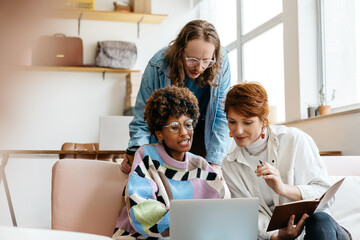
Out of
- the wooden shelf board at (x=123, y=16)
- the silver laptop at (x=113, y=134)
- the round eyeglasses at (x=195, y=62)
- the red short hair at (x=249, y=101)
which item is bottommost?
the silver laptop at (x=113, y=134)

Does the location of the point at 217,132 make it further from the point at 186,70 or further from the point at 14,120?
the point at 14,120

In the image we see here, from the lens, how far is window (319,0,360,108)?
3.52 metres

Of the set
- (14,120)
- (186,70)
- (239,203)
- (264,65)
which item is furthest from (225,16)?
(14,120)

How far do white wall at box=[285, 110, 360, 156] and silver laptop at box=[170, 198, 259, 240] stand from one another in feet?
7.36

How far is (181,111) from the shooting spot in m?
1.78

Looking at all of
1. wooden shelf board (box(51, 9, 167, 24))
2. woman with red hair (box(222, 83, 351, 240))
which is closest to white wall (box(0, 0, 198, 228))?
Result: wooden shelf board (box(51, 9, 167, 24))

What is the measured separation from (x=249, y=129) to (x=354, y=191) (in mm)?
564

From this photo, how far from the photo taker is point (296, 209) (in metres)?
1.35

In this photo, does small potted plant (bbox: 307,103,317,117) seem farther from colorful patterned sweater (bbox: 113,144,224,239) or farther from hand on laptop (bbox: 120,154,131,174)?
hand on laptop (bbox: 120,154,131,174)

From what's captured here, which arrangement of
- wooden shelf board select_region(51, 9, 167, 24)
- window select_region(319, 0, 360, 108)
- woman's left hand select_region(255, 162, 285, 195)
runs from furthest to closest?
wooden shelf board select_region(51, 9, 167, 24)
window select_region(319, 0, 360, 108)
woman's left hand select_region(255, 162, 285, 195)

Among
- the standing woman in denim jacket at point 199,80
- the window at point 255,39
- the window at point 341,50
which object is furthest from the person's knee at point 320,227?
the window at point 255,39

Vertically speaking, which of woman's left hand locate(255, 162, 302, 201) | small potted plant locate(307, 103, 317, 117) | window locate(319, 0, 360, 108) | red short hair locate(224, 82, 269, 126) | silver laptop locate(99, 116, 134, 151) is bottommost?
woman's left hand locate(255, 162, 302, 201)

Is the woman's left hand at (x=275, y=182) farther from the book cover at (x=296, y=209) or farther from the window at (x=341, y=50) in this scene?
the window at (x=341, y=50)

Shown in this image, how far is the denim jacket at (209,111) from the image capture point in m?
1.96
